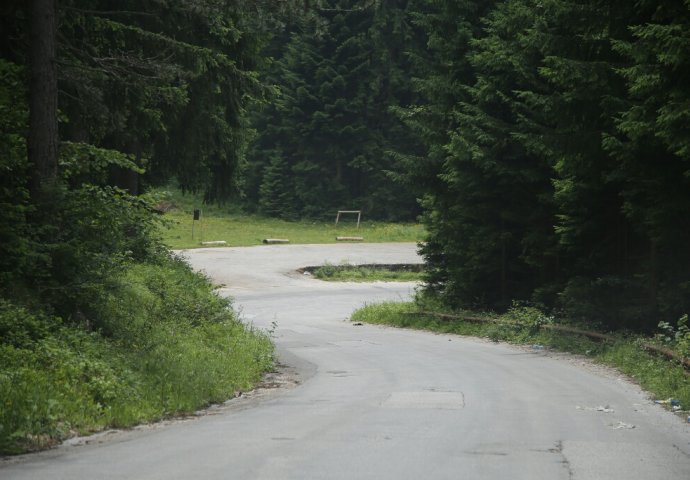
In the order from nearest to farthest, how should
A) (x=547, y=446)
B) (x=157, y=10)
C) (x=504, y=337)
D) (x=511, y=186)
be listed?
(x=547, y=446), (x=157, y=10), (x=504, y=337), (x=511, y=186)

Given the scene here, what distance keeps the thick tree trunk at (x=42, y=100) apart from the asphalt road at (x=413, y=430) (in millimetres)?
4596

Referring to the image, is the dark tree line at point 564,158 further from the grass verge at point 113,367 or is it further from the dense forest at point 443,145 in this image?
the grass verge at point 113,367

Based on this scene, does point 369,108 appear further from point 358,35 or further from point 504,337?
point 504,337

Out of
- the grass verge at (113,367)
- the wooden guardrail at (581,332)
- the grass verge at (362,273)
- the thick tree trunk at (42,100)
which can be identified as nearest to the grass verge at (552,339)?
the wooden guardrail at (581,332)

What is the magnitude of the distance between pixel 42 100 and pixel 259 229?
53.4m

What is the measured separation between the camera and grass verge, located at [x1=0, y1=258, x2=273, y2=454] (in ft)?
36.3

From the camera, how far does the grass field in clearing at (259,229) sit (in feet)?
199

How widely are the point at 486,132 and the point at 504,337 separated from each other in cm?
538

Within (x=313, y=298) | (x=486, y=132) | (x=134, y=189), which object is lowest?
(x=313, y=298)

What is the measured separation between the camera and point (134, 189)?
25984mm

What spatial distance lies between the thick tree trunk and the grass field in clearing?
125ft

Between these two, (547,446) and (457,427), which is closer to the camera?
(547,446)

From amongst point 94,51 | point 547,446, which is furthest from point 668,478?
point 94,51

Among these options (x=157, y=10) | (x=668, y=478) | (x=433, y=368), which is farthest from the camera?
(x=157, y=10)
